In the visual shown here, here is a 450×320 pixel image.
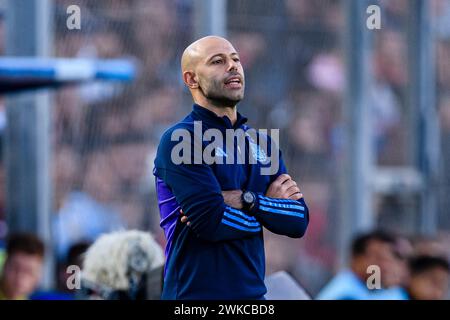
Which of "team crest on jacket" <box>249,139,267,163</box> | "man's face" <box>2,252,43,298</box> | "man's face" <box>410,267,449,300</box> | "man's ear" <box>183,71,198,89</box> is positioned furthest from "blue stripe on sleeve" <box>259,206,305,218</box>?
"man's face" <box>410,267,449,300</box>

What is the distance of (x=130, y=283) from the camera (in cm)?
425

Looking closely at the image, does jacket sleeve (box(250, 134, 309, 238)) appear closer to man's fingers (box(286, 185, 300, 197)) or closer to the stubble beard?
man's fingers (box(286, 185, 300, 197))

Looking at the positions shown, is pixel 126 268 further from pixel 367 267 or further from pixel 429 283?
pixel 429 283

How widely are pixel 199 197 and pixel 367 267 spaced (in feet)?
12.3

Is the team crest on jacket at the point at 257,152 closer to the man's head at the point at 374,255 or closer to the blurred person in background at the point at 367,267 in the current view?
the blurred person in background at the point at 367,267

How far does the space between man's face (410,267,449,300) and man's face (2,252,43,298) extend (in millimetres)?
2111

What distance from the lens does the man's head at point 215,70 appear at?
317cm

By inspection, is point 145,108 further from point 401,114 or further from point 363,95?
point 401,114

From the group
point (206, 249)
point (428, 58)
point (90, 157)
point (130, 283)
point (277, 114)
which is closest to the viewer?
point (206, 249)

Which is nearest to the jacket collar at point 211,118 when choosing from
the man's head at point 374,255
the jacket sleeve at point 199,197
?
the jacket sleeve at point 199,197

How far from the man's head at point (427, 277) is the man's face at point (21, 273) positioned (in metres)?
2.11

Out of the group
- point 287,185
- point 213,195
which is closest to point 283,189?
point 287,185
